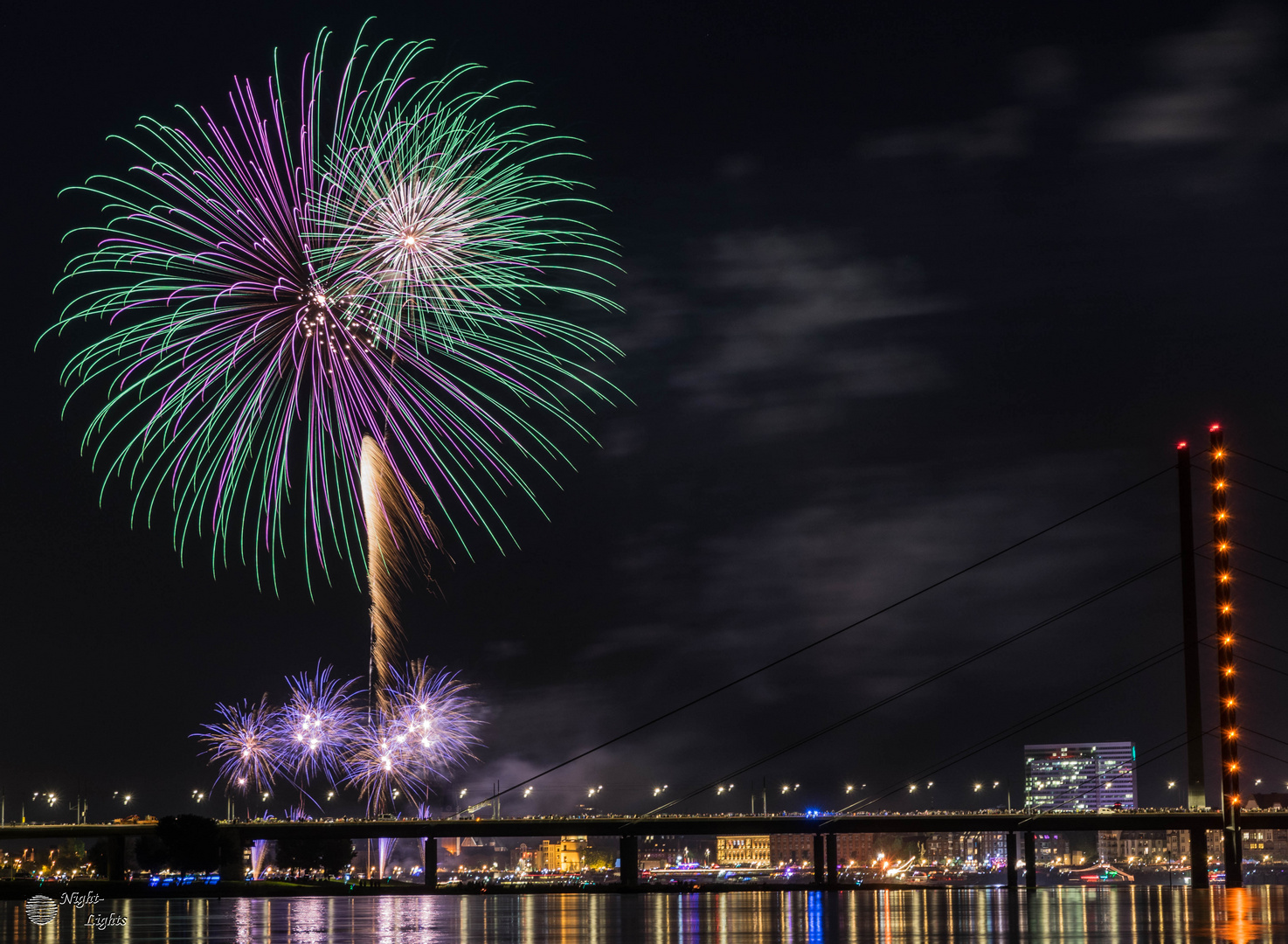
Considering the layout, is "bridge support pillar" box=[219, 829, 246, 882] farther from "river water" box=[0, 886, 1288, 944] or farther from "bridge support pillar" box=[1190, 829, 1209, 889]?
"bridge support pillar" box=[1190, 829, 1209, 889]

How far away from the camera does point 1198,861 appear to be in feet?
416

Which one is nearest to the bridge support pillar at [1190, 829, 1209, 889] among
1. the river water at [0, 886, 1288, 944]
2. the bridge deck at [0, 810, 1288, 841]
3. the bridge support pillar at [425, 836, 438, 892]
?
the bridge deck at [0, 810, 1288, 841]

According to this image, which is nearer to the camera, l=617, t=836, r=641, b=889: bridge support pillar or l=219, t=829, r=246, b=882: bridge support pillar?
l=617, t=836, r=641, b=889: bridge support pillar

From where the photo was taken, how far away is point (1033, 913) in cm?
6938

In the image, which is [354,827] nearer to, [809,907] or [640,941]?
[809,907]

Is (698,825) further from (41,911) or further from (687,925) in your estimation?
(687,925)

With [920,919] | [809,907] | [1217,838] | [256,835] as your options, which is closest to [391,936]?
[920,919]

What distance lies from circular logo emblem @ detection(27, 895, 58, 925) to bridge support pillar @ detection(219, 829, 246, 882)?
7036cm

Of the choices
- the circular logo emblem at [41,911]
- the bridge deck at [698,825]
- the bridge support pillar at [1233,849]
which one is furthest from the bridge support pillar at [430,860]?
the bridge support pillar at [1233,849]

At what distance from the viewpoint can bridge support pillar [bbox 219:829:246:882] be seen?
160 m

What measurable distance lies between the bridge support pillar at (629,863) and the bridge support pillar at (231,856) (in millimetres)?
40071

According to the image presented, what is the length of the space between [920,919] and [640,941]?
2055 centimetres

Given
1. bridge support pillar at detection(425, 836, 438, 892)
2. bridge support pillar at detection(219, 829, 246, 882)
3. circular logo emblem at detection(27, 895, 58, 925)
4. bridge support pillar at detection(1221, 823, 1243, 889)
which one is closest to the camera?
circular logo emblem at detection(27, 895, 58, 925)

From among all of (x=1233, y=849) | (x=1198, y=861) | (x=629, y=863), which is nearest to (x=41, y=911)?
(x=1233, y=849)
